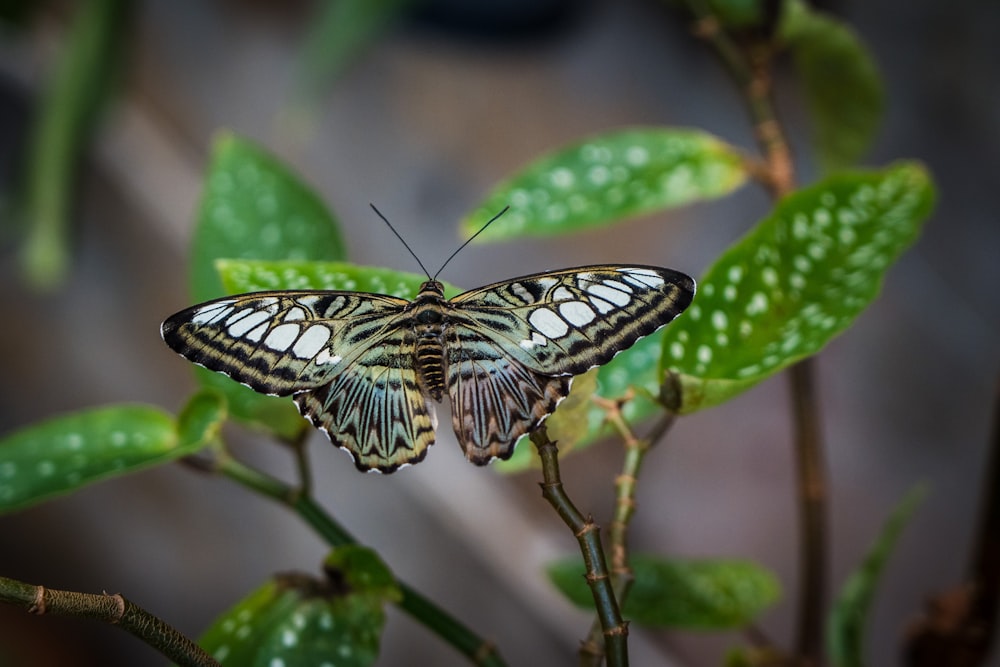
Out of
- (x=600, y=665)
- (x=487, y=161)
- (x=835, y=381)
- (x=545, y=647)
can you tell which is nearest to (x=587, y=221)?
(x=600, y=665)

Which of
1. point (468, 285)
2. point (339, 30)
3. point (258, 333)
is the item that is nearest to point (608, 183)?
point (258, 333)

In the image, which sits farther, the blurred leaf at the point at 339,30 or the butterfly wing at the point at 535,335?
the blurred leaf at the point at 339,30

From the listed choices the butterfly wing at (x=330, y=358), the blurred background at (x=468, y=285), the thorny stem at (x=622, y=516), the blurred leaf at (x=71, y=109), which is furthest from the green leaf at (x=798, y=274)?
the blurred leaf at (x=71, y=109)

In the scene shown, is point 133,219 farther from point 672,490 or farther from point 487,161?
point 672,490

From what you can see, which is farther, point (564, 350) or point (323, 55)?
point (323, 55)

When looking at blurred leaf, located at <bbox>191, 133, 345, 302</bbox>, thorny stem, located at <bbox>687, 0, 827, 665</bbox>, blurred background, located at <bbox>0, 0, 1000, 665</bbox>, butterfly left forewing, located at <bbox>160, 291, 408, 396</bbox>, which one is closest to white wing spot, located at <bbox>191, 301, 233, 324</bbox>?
butterfly left forewing, located at <bbox>160, 291, 408, 396</bbox>

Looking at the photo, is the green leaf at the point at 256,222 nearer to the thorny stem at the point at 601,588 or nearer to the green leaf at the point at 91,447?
the green leaf at the point at 91,447

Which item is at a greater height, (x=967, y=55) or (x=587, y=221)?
(x=967, y=55)
